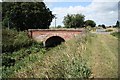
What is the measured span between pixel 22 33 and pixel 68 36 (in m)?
6.05

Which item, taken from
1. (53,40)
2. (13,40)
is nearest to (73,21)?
(53,40)

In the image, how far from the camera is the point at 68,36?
36.2 meters

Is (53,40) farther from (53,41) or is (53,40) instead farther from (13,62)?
(13,62)

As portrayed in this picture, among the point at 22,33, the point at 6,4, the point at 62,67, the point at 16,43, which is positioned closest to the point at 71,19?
the point at 6,4

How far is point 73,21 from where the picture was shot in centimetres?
6406

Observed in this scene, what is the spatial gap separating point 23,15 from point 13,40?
31.8 feet

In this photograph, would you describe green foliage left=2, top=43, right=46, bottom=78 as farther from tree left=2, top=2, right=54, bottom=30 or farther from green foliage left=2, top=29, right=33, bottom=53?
tree left=2, top=2, right=54, bottom=30

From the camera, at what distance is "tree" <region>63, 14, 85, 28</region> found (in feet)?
210

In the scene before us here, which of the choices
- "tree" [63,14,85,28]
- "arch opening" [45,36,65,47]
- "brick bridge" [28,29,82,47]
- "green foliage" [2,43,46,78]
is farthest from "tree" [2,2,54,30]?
"tree" [63,14,85,28]

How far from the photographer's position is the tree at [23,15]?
1586 inches

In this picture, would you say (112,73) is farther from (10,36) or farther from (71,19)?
(71,19)

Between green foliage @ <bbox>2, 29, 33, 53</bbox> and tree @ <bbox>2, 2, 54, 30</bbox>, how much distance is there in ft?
16.4

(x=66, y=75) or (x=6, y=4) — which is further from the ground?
(x=6, y=4)

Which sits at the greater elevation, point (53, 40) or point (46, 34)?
point (46, 34)
